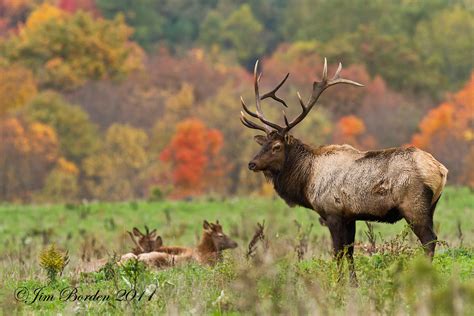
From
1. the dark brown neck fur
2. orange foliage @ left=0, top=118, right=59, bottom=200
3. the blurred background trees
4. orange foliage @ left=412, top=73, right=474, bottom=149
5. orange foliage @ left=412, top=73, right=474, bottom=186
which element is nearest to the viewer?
the dark brown neck fur

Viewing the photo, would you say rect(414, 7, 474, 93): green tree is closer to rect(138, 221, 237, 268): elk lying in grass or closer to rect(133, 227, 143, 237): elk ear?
rect(133, 227, 143, 237): elk ear

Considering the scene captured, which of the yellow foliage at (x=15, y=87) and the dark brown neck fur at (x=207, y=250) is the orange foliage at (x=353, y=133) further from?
the dark brown neck fur at (x=207, y=250)

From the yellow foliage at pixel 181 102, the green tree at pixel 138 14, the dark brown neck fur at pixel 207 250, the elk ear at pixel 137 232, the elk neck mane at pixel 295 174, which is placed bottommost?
the dark brown neck fur at pixel 207 250

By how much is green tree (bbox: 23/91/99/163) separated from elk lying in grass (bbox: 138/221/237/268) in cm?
4633

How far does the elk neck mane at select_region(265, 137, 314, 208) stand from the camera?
1413 cm

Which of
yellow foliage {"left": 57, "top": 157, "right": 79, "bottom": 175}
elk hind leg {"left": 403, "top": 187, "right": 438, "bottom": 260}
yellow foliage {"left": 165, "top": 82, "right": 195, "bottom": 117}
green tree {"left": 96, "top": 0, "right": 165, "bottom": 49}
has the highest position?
green tree {"left": 96, "top": 0, "right": 165, "bottom": 49}

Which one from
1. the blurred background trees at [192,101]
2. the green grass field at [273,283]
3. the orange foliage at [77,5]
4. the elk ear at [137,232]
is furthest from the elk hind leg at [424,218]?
the orange foliage at [77,5]

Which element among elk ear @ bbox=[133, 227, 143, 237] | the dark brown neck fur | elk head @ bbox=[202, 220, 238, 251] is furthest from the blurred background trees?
the dark brown neck fur

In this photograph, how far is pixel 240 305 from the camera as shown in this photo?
9.83 m

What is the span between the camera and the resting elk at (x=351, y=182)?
493 inches

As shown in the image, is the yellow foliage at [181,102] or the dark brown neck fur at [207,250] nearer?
the dark brown neck fur at [207,250]

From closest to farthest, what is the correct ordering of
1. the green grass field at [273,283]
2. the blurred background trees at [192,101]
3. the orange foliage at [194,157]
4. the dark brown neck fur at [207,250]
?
the green grass field at [273,283] → the dark brown neck fur at [207,250] → the blurred background trees at [192,101] → the orange foliage at [194,157]

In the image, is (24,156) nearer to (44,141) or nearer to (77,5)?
(44,141)

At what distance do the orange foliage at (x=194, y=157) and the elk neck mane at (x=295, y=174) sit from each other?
162 ft
